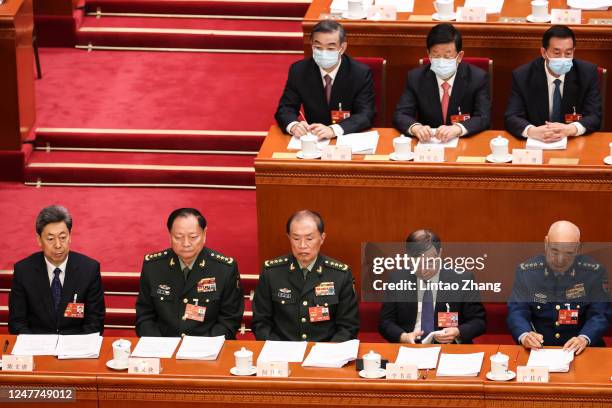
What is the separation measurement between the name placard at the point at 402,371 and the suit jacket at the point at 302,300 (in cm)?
65

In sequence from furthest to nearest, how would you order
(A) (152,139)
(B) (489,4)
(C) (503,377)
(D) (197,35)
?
(D) (197,35)
(A) (152,139)
(B) (489,4)
(C) (503,377)

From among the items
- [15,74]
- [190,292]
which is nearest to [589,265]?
[190,292]

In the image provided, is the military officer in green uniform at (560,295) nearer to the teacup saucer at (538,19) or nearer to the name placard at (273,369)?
the name placard at (273,369)

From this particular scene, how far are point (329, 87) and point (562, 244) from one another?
155 centimetres

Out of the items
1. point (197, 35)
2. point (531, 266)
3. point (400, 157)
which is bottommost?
point (531, 266)

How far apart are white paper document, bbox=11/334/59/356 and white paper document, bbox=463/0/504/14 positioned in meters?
2.83

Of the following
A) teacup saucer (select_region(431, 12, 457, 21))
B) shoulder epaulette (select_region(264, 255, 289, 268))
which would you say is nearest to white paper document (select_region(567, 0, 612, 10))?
teacup saucer (select_region(431, 12, 457, 21))

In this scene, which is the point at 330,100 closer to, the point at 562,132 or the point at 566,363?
the point at 562,132

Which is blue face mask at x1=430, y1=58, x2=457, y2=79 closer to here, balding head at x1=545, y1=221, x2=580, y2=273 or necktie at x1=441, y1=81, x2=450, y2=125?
necktie at x1=441, y1=81, x2=450, y2=125

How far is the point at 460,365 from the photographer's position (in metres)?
5.12

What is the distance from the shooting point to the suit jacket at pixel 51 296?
228 inches

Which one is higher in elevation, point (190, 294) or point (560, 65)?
point (560, 65)

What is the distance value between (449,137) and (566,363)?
59.0 inches

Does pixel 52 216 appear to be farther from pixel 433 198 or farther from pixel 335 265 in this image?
pixel 433 198
